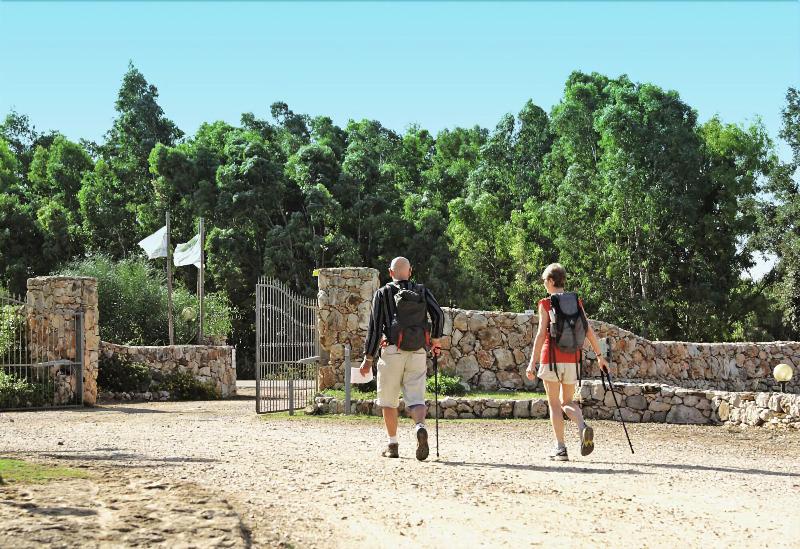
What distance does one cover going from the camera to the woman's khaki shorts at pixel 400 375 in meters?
8.39

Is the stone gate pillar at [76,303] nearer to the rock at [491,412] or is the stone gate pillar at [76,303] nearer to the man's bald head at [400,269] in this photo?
the rock at [491,412]

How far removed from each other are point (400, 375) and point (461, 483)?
1.71 m

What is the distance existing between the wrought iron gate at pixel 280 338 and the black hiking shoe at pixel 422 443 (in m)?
6.02

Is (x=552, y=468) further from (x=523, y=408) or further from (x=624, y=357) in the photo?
(x=624, y=357)

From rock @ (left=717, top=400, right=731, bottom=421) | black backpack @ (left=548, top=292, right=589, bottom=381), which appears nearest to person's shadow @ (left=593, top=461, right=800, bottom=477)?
black backpack @ (left=548, top=292, right=589, bottom=381)

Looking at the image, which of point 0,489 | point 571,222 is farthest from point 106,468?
point 571,222

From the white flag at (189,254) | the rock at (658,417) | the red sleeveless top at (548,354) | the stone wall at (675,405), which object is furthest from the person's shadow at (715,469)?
the white flag at (189,254)

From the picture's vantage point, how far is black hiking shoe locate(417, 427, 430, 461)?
809 centimetres

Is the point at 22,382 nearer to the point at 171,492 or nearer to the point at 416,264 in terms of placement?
the point at 171,492

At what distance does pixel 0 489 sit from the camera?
6301mm

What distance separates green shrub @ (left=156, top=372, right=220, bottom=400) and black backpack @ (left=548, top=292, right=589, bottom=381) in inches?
564

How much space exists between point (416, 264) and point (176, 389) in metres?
18.2

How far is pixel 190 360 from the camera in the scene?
2181cm

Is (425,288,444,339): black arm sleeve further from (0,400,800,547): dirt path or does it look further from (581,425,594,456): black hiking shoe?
(581,425,594,456): black hiking shoe
